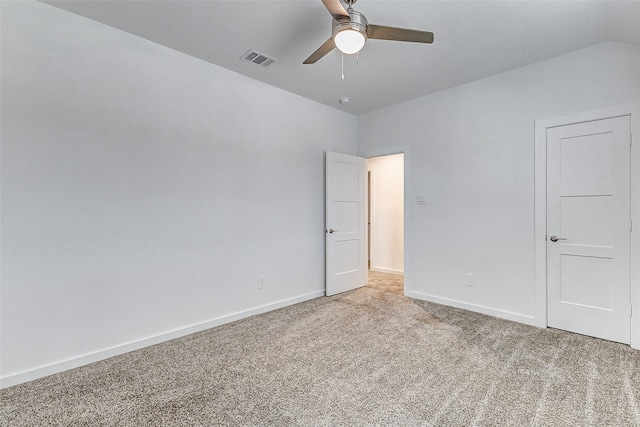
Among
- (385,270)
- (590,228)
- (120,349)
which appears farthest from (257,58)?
(385,270)

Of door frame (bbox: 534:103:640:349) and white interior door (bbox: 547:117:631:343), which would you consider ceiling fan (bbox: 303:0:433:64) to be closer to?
door frame (bbox: 534:103:640:349)

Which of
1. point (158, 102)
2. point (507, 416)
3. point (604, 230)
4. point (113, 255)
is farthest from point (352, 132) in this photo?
point (507, 416)

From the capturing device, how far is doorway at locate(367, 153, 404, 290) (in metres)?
5.69

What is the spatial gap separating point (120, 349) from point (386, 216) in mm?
4647

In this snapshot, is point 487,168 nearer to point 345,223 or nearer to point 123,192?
point 345,223

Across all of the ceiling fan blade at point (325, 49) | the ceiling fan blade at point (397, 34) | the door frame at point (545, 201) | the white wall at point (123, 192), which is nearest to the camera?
the ceiling fan blade at point (397, 34)

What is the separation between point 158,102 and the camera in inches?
109

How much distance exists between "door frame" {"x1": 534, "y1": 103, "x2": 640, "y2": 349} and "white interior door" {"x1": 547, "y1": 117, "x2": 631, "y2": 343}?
1.5 inches

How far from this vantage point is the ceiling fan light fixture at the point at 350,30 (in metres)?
1.82

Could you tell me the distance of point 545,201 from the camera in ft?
9.91

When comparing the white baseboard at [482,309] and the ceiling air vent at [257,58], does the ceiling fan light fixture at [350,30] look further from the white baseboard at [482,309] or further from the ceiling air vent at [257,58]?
the white baseboard at [482,309]

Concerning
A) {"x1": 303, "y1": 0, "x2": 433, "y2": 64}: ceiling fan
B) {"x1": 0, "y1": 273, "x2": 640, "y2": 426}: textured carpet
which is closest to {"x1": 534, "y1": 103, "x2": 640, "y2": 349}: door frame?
{"x1": 0, "y1": 273, "x2": 640, "y2": 426}: textured carpet

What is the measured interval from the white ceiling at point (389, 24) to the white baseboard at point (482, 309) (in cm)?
262

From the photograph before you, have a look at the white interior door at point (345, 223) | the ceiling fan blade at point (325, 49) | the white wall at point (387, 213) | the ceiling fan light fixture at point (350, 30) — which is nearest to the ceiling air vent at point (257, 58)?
the ceiling fan blade at point (325, 49)
